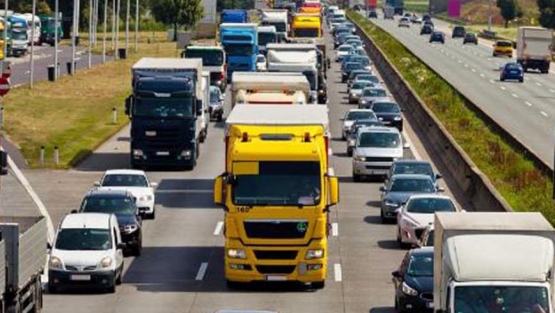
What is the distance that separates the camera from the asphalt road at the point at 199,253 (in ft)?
117

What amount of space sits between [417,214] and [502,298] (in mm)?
17949

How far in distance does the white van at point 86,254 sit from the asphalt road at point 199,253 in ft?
1.12

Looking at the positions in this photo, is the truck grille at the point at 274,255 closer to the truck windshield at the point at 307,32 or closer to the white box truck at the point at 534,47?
the truck windshield at the point at 307,32

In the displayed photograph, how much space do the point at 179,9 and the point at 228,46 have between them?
6678cm

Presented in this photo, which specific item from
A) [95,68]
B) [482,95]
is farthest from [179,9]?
[482,95]

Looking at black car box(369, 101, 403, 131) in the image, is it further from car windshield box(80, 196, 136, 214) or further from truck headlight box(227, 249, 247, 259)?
truck headlight box(227, 249, 247, 259)

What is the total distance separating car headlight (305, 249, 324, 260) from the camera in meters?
36.8

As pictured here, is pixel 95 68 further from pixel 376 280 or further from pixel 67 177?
pixel 376 280

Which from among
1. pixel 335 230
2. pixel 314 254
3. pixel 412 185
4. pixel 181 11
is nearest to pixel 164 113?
pixel 412 185

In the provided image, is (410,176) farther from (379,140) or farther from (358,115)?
(358,115)

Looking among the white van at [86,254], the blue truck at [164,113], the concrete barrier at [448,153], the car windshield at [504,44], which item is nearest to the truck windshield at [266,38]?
the concrete barrier at [448,153]

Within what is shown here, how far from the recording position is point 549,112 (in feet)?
307

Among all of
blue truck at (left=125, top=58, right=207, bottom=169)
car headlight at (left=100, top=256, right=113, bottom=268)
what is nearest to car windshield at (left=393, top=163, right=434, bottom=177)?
blue truck at (left=125, top=58, right=207, bottom=169)

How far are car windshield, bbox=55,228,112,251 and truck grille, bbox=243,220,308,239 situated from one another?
2.99 meters
